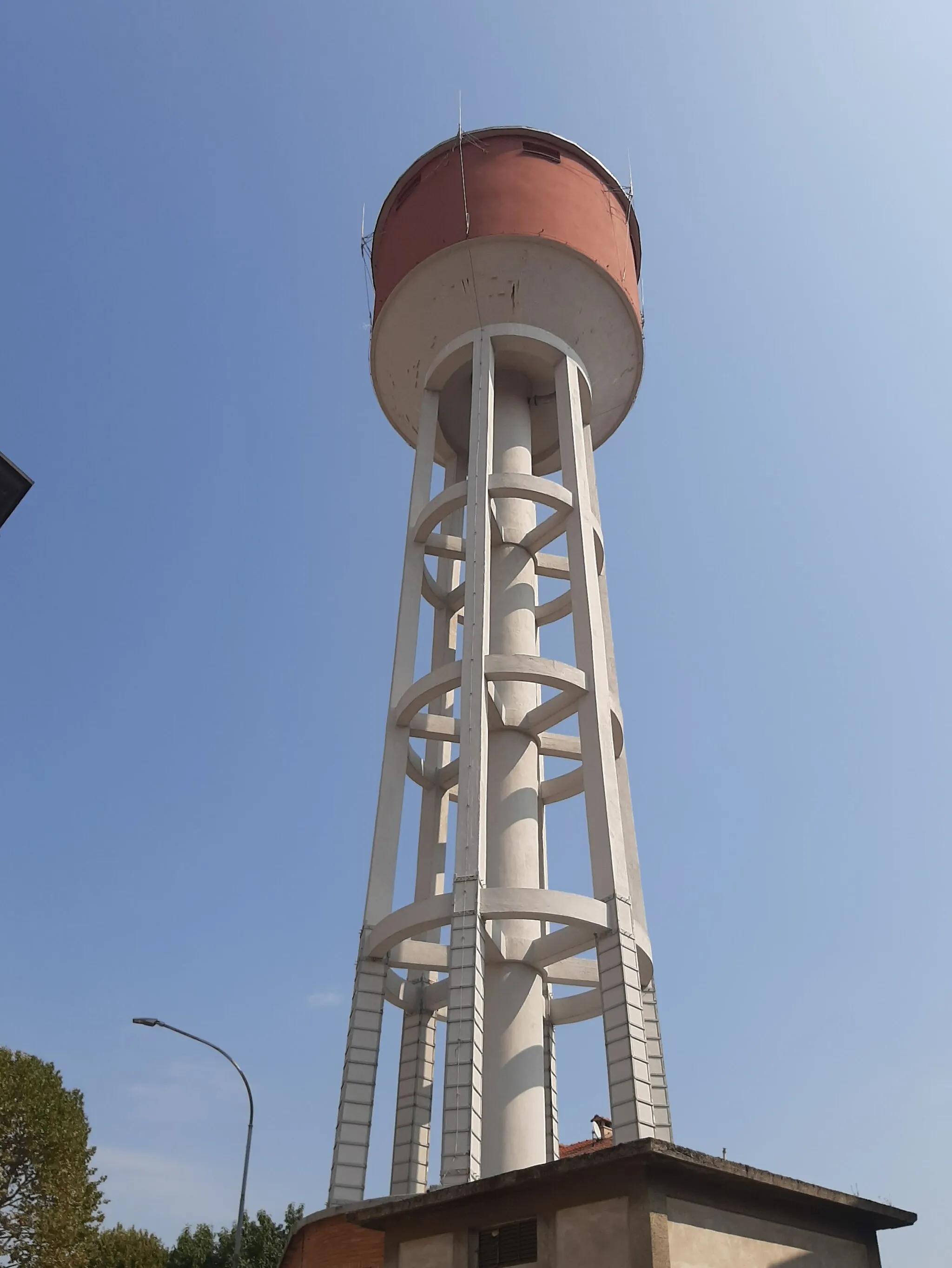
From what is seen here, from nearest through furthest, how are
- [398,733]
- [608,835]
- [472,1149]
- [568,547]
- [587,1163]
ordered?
[587,1163], [472,1149], [608,835], [398,733], [568,547]

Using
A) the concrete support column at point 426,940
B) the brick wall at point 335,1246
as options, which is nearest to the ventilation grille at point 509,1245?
the brick wall at point 335,1246

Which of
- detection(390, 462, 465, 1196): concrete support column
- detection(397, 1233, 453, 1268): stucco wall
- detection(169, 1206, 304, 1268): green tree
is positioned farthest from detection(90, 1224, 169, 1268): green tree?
detection(397, 1233, 453, 1268): stucco wall

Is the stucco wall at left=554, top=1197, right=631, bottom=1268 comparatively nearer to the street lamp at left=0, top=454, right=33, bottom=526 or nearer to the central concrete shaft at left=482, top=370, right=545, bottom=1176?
the central concrete shaft at left=482, top=370, right=545, bottom=1176

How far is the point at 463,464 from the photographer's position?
25469 mm

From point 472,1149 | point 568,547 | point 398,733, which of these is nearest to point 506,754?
point 398,733

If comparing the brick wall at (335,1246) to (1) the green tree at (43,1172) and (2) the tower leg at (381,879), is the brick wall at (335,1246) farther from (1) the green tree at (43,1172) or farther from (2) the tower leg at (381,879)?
(1) the green tree at (43,1172)

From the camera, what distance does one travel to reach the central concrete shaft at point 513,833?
55.8ft

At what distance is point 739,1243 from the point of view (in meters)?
10.4

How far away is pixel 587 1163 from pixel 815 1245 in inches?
107

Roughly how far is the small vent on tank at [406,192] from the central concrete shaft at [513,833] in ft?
15.5

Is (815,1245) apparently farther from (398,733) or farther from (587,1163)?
(398,733)

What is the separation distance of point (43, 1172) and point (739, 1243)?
2713 cm

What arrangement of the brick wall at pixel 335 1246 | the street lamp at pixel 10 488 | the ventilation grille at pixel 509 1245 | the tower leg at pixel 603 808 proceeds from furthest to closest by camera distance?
the tower leg at pixel 603 808 < the brick wall at pixel 335 1246 < the ventilation grille at pixel 509 1245 < the street lamp at pixel 10 488

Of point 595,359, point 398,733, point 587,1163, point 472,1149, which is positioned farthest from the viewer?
point 595,359
